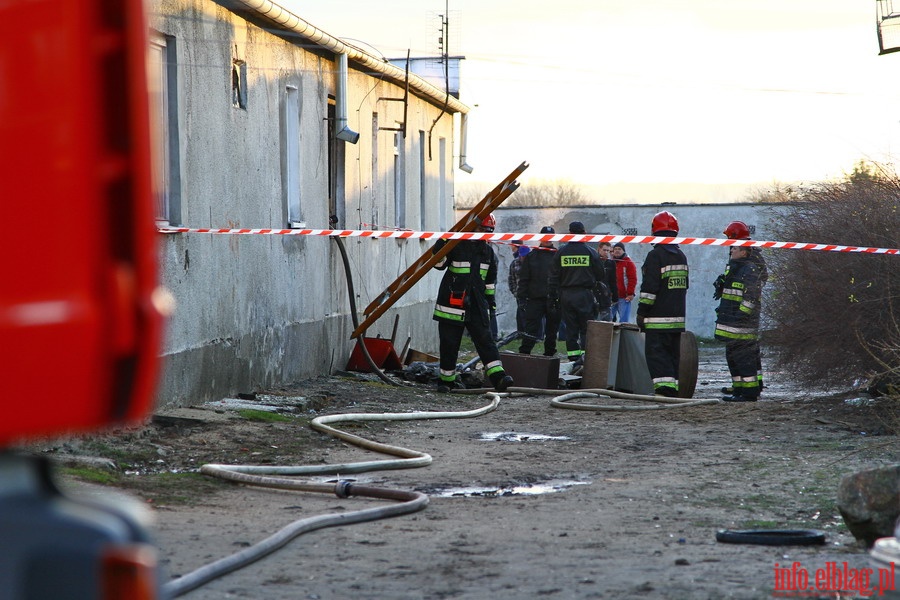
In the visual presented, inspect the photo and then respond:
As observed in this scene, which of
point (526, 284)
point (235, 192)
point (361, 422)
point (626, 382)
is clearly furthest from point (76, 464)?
point (526, 284)

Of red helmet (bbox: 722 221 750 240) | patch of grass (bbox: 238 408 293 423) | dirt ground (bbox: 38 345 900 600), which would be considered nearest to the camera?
dirt ground (bbox: 38 345 900 600)

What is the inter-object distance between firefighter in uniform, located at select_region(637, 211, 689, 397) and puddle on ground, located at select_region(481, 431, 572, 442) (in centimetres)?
260

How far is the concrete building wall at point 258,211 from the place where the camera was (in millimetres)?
9531

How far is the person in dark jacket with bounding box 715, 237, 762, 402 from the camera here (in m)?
11.1

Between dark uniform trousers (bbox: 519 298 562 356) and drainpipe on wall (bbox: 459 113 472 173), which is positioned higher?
drainpipe on wall (bbox: 459 113 472 173)

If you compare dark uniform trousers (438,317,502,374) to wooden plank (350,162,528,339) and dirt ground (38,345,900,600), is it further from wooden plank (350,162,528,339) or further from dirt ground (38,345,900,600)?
dirt ground (38,345,900,600)

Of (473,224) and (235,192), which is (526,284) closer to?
(473,224)

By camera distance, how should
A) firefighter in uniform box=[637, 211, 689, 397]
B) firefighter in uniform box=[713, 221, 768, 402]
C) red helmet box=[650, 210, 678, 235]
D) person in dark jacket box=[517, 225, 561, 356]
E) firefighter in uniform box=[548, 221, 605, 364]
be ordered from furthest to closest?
person in dark jacket box=[517, 225, 561, 356] < firefighter in uniform box=[548, 221, 605, 364] < red helmet box=[650, 210, 678, 235] < firefighter in uniform box=[637, 211, 689, 397] < firefighter in uniform box=[713, 221, 768, 402]

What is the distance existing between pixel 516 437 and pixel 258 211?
3.93 meters

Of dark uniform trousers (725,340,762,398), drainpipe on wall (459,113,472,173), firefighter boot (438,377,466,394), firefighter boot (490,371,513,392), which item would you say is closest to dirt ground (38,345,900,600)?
dark uniform trousers (725,340,762,398)

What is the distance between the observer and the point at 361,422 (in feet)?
31.8

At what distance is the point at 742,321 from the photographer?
11258 millimetres

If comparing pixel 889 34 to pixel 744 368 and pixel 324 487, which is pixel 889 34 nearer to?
pixel 744 368

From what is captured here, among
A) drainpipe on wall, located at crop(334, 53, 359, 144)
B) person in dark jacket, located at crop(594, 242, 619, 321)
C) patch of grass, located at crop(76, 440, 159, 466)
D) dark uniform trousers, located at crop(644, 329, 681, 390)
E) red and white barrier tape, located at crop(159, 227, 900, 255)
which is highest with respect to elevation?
drainpipe on wall, located at crop(334, 53, 359, 144)
